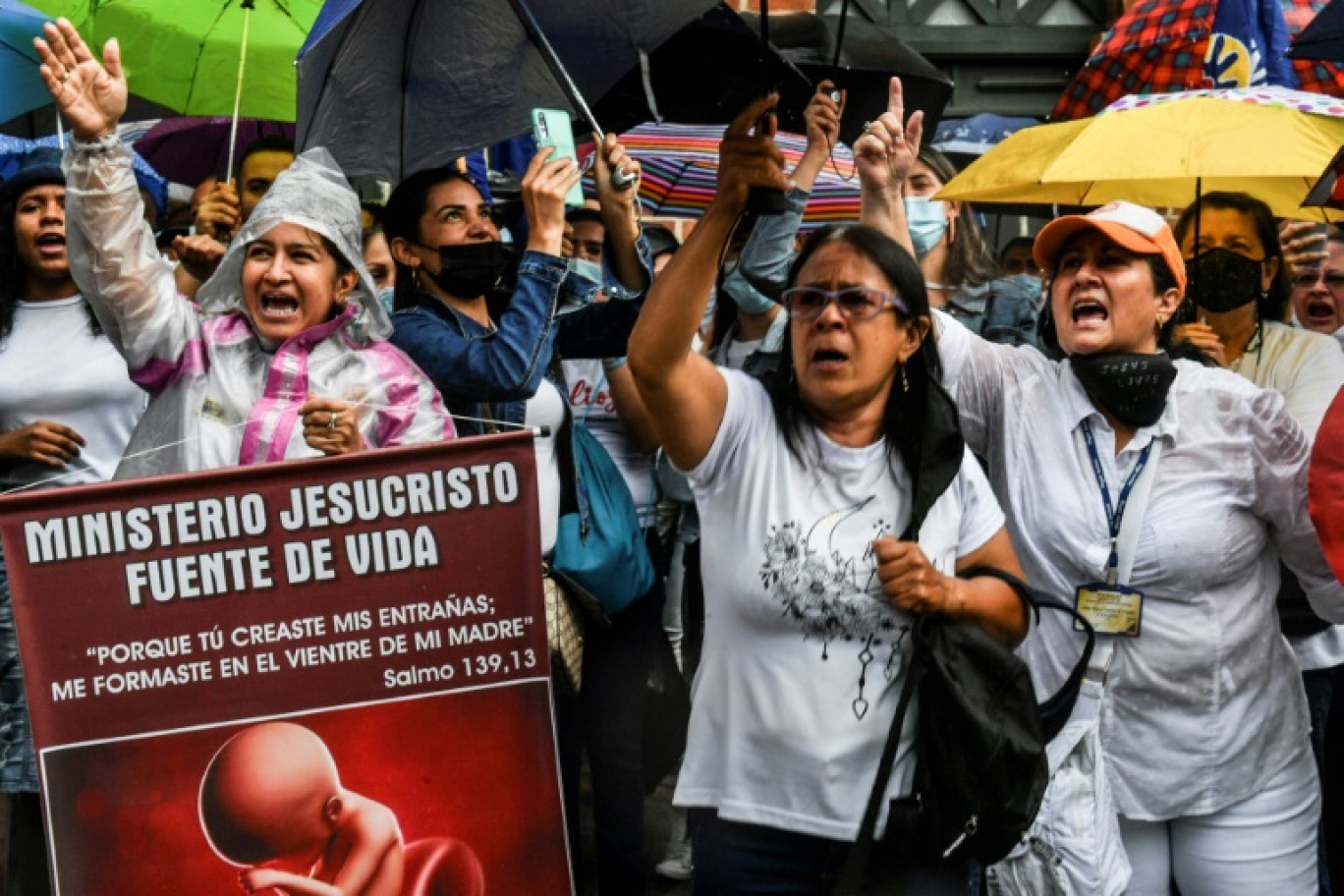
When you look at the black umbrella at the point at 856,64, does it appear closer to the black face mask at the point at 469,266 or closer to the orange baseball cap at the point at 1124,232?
the black face mask at the point at 469,266

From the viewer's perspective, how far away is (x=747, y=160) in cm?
359

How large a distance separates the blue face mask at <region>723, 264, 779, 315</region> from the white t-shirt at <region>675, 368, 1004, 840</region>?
7.74 feet

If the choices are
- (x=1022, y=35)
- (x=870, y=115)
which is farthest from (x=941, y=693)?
(x=1022, y=35)

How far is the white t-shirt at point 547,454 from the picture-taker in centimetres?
514

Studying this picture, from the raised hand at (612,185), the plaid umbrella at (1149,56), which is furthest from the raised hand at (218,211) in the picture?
the plaid umbrella at (1149,56)

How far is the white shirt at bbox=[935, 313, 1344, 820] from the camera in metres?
4.45

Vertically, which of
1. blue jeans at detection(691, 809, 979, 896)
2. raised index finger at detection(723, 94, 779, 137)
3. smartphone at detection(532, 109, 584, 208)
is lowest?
blue jeans at detection(691, 809, 979, 896)

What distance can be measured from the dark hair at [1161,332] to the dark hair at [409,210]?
157 cm

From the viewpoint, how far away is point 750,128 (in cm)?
362

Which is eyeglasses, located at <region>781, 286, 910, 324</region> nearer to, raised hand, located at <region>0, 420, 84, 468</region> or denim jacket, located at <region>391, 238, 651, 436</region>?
denim jacket, located at <region>391, 238, 651, 436</region>

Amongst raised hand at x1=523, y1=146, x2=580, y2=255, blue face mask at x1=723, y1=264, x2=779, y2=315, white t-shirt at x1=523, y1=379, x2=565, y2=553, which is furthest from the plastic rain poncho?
blue face mask at x1=723, y1=264, x2=779, y2=315

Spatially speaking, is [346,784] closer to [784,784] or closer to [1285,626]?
[784,784]

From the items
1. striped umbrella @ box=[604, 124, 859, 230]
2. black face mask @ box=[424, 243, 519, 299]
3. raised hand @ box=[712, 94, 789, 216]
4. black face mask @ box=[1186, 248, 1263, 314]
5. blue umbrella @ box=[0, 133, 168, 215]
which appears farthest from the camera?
striped umbrella @ box=[604, 124, 859, 230]

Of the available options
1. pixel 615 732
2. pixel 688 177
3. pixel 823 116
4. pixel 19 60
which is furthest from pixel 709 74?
pixel 19 60
